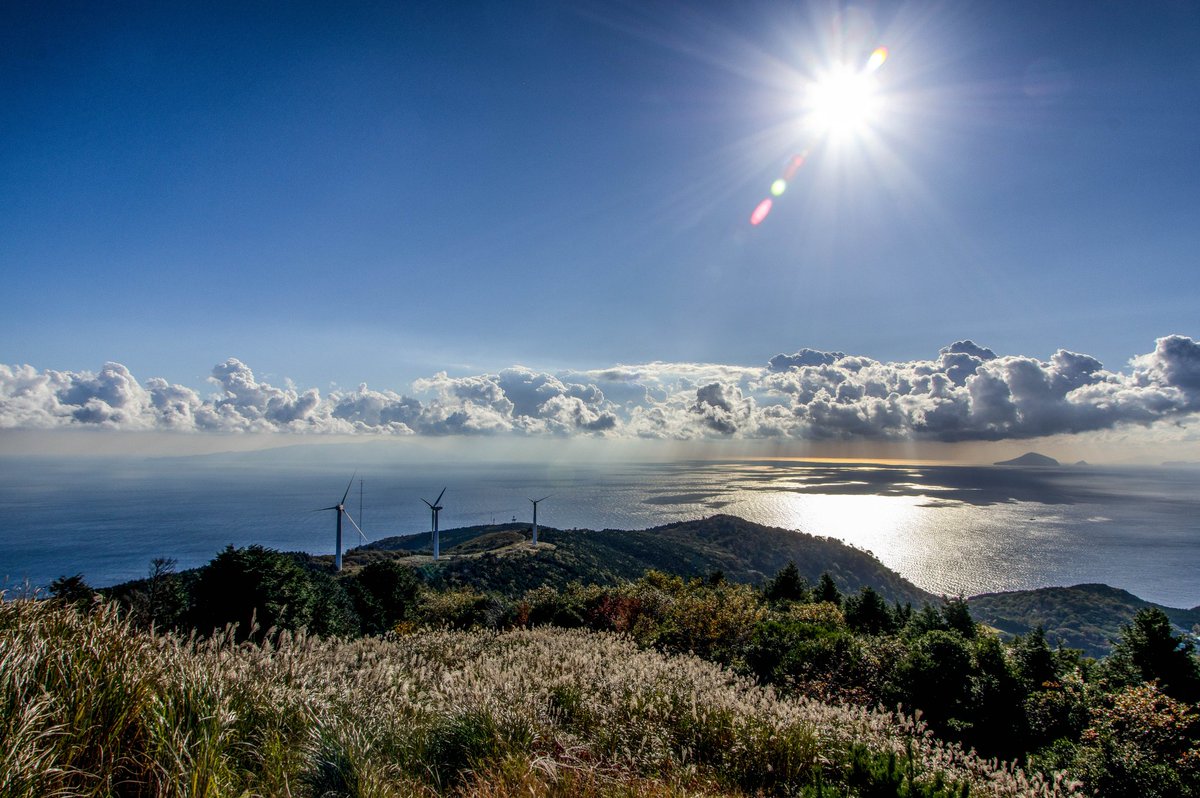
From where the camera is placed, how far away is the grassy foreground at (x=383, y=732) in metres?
4.17

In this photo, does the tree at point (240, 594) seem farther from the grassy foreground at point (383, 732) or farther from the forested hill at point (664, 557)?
the forested hill at point (664, 557)

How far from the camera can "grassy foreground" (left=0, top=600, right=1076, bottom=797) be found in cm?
417

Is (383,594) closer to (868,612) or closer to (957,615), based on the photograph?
(868,612)

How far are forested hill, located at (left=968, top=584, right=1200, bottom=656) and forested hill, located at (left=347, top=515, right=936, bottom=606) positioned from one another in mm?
11999

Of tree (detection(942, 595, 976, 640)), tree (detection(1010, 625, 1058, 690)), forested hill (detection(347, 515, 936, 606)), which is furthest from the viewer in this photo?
forested hill (detection(347, 515, 936, 606))

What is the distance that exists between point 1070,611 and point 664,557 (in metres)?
72.0

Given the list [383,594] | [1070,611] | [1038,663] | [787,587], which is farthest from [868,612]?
[1070,611]

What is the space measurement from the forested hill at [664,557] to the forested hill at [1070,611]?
11999 millimetres

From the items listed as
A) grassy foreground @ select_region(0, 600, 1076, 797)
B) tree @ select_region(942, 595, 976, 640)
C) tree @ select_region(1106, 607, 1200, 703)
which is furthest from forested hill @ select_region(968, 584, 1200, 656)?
grassy foreground @ select_region(0, 600, 1076, 797)

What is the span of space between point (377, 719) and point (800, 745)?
16.4 feet

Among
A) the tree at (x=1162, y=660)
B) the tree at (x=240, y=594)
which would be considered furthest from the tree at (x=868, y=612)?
the tree at (x=240, y=594)

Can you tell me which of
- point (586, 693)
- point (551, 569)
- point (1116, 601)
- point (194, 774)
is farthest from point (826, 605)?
point (1116, 601)

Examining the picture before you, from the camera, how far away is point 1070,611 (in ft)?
296

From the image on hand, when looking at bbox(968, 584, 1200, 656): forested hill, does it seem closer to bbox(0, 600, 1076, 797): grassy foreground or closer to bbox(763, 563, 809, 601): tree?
bbox(763, 563, 809, 601): tree
